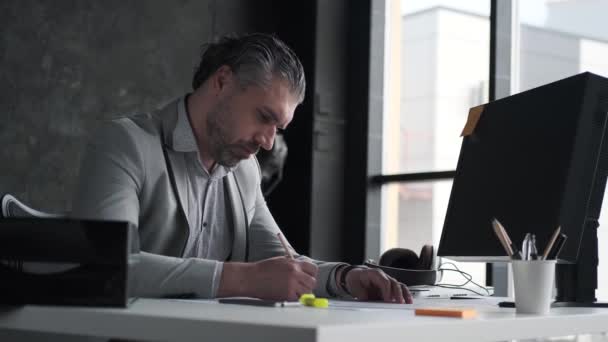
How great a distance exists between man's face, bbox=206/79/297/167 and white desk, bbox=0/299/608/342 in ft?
2.58

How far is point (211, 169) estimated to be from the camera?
2.00 metres

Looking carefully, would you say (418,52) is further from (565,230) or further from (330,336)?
(330,336)

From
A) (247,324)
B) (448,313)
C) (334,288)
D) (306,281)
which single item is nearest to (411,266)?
(334,288)

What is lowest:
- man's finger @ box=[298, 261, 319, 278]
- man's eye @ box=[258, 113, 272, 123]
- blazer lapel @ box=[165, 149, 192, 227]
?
man's finger @ box=[298, 261, 319, 278]

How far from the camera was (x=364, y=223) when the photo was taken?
14.1 ft

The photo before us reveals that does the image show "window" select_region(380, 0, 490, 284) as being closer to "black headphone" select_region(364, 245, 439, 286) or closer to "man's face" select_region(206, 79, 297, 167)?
"black headphone" select_region(364, 245, 439, 286)

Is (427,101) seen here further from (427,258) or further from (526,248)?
(526,248)

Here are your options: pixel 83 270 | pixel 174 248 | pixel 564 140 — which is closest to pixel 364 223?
pixel 174 248

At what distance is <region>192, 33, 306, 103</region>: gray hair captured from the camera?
6.32ft

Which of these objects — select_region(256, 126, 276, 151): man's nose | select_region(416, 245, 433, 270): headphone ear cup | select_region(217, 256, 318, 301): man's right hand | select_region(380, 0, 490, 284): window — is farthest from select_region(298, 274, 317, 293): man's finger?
select_region(380, 0, 490, 284): window

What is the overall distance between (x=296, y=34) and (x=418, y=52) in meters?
0.69

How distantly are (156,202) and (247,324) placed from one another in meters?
0.95

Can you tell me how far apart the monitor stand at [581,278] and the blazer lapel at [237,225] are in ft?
2.57

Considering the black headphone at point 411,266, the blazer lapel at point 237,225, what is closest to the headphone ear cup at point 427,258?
the black headphone at point 411,266
